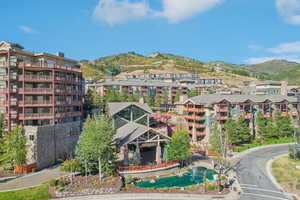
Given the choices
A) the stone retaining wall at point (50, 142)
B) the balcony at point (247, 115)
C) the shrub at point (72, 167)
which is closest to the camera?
the shrub at point (72, 167)

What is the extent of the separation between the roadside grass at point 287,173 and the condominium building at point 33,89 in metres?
44.9

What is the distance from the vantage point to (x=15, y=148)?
41.2m

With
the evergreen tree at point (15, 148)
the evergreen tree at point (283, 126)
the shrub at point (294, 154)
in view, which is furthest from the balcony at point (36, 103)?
the evergreen tree at point (283, 126)

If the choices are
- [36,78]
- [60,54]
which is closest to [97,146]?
[36,78]

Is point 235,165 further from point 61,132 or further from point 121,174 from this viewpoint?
point 61,132

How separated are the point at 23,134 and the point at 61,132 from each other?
26.1ft

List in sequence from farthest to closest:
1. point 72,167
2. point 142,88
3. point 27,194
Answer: point 142,88 → point 72,167 → point 27,194

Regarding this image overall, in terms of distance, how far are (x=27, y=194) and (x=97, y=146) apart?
11.7 m

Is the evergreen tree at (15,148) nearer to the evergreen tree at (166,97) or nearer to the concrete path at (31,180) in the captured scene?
the concrete path at (31,180)

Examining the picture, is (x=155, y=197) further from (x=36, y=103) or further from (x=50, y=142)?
(x=36, y=103)

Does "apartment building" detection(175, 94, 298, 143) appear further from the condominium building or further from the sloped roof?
the condominium building

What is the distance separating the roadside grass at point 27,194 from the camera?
32531 mm

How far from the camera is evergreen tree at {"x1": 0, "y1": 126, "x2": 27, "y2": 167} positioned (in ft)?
135

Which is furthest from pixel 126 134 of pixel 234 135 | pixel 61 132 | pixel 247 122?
pixel 247 122
